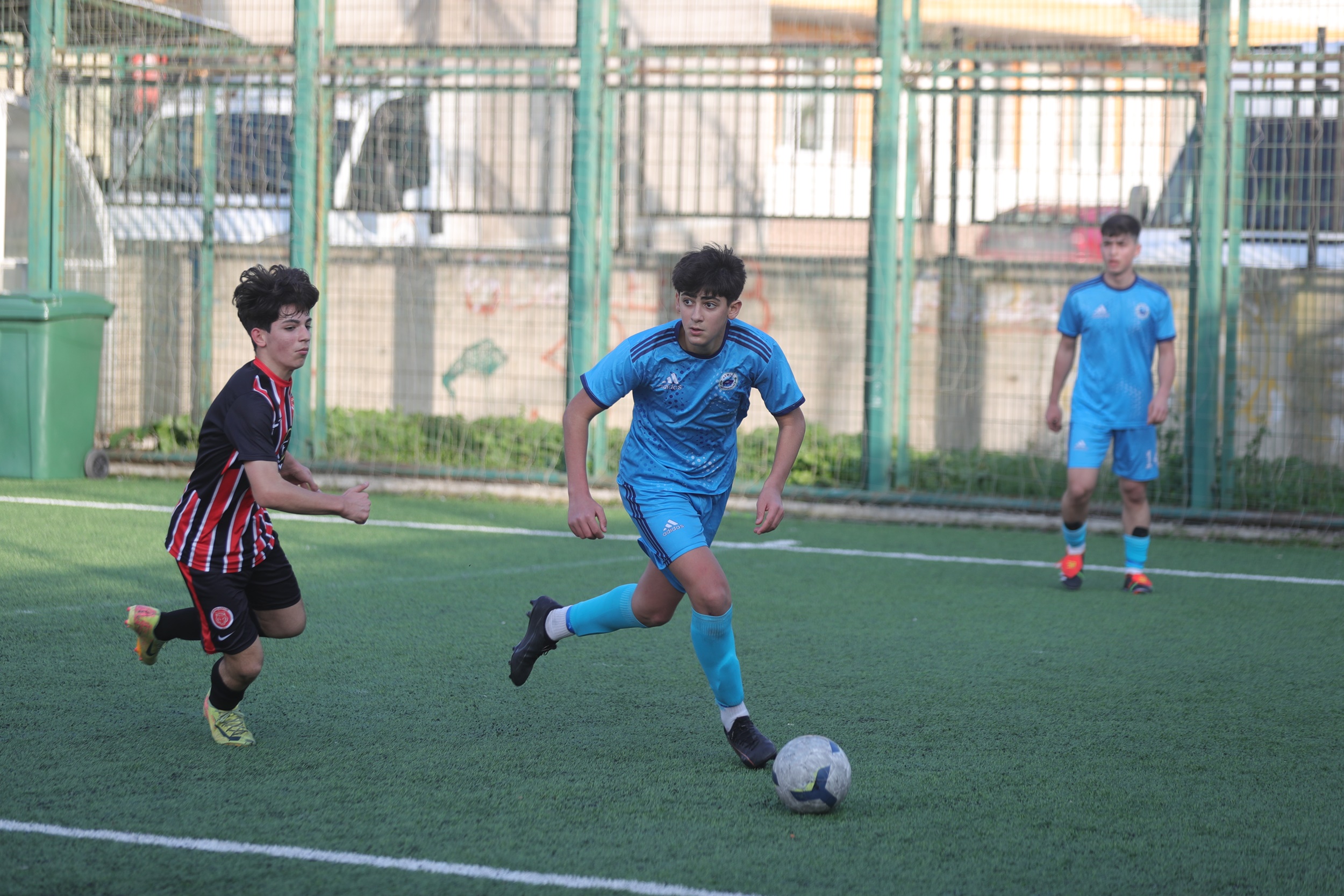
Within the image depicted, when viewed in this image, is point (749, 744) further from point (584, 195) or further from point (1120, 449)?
point (584, 195)

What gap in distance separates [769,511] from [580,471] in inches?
→ 23.5

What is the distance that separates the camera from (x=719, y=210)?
428 inches

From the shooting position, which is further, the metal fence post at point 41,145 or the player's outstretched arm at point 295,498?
the metal fence post at point 41,145

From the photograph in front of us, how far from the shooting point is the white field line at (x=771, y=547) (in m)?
8.20

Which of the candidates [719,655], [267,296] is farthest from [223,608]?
[719,655]

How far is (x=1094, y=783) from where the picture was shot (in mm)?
4109

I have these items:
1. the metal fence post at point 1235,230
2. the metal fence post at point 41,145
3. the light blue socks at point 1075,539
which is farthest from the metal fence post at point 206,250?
the metal fence post at point 1235,230

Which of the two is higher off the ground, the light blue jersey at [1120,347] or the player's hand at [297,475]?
the light blue jersey at [1120,347]

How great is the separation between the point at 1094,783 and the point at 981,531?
19.6 ft

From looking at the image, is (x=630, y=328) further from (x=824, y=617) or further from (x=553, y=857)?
(x=553, y=857)

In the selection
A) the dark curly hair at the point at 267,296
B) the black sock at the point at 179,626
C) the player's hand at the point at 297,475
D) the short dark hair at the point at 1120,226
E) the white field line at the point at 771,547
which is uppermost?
the short dark hair at the point at 1120,226

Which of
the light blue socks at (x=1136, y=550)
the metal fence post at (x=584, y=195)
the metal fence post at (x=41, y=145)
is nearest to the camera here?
the light blue socks at (x=1136, y=550)

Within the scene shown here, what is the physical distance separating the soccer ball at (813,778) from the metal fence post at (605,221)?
6975 mm

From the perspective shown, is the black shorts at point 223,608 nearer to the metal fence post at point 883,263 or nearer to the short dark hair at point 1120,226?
the short dark hair at point 1120,226
